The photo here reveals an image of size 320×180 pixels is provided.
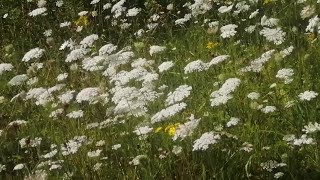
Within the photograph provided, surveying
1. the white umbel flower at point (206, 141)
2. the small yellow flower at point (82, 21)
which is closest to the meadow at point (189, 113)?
the white umbel flower at point (206, 141)

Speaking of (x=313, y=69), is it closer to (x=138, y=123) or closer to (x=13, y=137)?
(x=138, y=123)

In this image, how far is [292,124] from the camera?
2.88m

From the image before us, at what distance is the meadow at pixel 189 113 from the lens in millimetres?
2676

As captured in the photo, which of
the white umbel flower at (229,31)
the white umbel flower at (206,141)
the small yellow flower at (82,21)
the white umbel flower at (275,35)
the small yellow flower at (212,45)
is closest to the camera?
the white umbel flower at (206,141)

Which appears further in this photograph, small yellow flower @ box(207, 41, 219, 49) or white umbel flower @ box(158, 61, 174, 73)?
small yellow flower @ box(207, 41, 219, 49)

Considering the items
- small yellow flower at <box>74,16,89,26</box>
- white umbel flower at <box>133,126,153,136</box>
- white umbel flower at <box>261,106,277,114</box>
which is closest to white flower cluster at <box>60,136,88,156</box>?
white umbel flower at <box>133,126,153,136</box>

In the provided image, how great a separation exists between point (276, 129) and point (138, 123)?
68 cm

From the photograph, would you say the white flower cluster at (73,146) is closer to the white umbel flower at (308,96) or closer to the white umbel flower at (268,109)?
the white umbel flower at (268,109)

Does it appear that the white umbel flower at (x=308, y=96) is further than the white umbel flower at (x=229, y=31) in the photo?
No

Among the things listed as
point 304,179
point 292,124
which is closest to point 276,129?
point 292,124

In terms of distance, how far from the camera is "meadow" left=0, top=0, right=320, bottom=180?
8.78 feet

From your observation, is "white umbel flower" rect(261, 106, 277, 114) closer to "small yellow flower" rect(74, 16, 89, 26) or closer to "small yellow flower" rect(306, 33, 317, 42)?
"small yellow flower" rect(306, 33, 317, 42)

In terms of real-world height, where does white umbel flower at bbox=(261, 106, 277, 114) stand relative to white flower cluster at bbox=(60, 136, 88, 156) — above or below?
above

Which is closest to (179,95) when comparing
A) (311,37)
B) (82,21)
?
(311,37)
